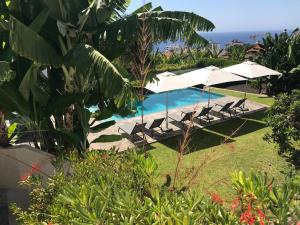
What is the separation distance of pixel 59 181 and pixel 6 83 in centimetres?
400

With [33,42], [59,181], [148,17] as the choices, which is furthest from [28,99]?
[59,181]

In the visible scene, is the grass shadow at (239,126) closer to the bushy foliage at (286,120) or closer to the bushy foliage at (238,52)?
the bushy foliage at (286,120)

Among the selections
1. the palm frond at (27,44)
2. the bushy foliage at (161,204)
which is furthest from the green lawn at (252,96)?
the bushy foliage at (161,204)

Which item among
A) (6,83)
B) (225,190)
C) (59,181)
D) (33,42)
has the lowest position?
(225,190)

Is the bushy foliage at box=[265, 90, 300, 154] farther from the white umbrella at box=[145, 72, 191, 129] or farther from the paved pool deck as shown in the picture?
the white umbrella at box=[145, 72, 191, 129]

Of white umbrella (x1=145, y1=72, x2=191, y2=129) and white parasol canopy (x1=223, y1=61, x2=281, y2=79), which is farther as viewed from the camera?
white parasol canopy (x1=223, y1=61, x2=281, y2=79)

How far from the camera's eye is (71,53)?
6684mm

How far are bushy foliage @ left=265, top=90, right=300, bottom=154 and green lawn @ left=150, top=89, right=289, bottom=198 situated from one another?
1.20 meters

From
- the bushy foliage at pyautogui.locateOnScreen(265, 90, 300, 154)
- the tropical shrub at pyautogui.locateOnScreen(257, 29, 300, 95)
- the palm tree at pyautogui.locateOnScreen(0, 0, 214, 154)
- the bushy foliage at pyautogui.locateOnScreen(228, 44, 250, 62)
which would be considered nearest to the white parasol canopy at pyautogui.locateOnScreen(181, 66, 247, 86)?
the tropical shrub at pyautogui.locateOnScreen(257, 29, 300, 95)

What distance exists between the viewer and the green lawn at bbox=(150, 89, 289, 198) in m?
8.98

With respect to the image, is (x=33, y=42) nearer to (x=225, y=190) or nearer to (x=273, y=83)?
(x=225, y=190)

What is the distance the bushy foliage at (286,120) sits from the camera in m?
6.65

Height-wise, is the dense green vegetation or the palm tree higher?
the palm tree

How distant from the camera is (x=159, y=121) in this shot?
497 inches
